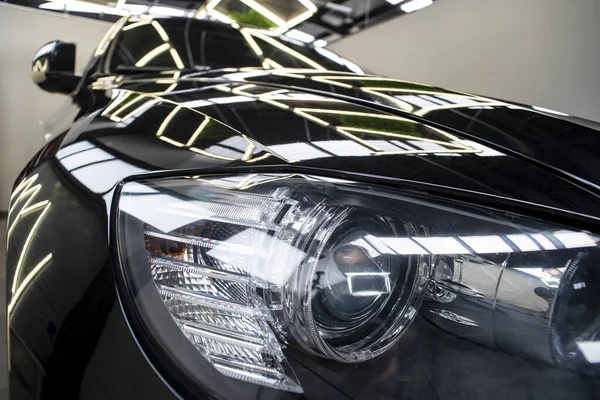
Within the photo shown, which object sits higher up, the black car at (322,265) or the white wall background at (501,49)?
the white wall background at (501,49)

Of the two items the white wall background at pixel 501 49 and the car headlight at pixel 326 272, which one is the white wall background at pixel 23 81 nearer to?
the white wall background at pixel 501 49

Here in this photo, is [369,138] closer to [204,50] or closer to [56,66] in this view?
[204,50]

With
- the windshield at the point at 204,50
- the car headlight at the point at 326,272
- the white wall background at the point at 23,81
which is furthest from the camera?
the white wall background at the point at 23,81

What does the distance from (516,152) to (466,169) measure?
10 centimetres

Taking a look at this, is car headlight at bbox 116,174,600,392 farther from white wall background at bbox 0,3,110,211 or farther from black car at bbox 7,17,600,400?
white wall background at bbox 0,3,110,211

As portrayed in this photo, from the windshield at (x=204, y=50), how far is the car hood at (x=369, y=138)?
78 cm

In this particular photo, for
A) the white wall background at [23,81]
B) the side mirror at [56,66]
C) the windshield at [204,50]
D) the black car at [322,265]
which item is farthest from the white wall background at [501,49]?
the white wall background at [23,81]

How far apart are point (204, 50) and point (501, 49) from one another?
1712 mm

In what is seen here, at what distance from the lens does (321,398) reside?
0.48 m

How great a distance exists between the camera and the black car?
1.47 ft

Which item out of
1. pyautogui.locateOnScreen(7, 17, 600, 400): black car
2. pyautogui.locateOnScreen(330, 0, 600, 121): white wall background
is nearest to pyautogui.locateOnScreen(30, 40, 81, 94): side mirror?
pyautogui.locateOnScreen(330, 0, 600, 121): white wall background

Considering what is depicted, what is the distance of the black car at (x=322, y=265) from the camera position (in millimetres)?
447

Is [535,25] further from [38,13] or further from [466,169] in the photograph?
[38,13]

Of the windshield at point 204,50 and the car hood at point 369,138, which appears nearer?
the car hood at point 369,138
